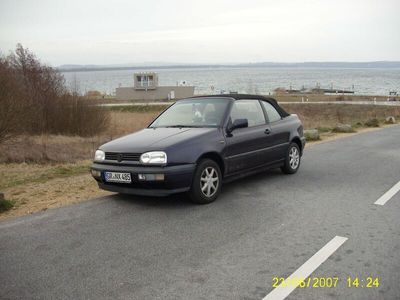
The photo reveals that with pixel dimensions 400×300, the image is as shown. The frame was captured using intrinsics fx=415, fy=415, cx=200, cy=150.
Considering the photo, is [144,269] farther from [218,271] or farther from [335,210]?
[335,210]

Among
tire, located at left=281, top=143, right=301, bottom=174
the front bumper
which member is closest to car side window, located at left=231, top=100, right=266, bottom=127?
tire, located at left=281, top=143, right=301, bottom=174

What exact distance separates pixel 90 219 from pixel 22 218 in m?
0.93

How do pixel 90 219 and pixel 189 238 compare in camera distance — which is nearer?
pixel 189 238

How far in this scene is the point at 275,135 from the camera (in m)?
7.48

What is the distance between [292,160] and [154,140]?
3.32 metres

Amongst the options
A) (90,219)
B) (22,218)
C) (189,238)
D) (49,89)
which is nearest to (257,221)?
(189,238)

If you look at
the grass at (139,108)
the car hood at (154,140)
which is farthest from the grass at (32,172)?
the grass at (139,108)

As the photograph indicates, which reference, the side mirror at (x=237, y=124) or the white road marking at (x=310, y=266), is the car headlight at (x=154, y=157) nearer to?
the side mirror at (x=237, y=124)

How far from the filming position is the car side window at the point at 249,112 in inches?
267

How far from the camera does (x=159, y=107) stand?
147ft

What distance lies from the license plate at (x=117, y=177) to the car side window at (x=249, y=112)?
196cm

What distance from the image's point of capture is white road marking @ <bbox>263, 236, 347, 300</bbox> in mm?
3262

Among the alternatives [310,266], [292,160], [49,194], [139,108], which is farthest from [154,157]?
[139,108]

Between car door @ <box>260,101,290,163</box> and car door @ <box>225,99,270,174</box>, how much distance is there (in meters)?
0.14
